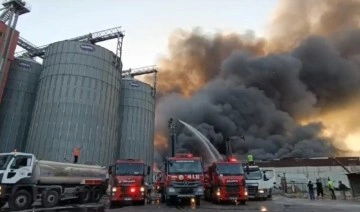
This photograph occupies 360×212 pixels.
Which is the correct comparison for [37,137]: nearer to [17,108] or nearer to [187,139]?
[17,108]

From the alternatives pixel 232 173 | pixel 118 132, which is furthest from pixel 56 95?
pixel 232 173

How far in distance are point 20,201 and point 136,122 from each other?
28.9 metres

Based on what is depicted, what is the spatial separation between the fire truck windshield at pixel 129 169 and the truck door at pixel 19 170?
Result: 524 cm

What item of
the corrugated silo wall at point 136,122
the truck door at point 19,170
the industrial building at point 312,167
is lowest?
the truck door at point 19,170

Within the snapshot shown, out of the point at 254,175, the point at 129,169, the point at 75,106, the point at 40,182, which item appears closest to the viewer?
the point at 40,182

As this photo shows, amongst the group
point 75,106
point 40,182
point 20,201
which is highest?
point 75,106

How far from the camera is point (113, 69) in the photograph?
38.5 metres

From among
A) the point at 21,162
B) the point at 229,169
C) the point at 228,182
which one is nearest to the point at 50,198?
the point at 21,162

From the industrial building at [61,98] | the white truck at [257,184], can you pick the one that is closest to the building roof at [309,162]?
the industrial building at [61,98]

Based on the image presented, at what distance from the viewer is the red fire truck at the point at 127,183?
60.4ft

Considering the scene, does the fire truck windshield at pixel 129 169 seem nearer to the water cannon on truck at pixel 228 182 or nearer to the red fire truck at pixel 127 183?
the red fire truck at pixel 127 183

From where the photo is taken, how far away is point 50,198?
17031 millimetres

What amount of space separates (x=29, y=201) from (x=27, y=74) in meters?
26.6

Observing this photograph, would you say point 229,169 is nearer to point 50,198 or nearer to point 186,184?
point 186,184
